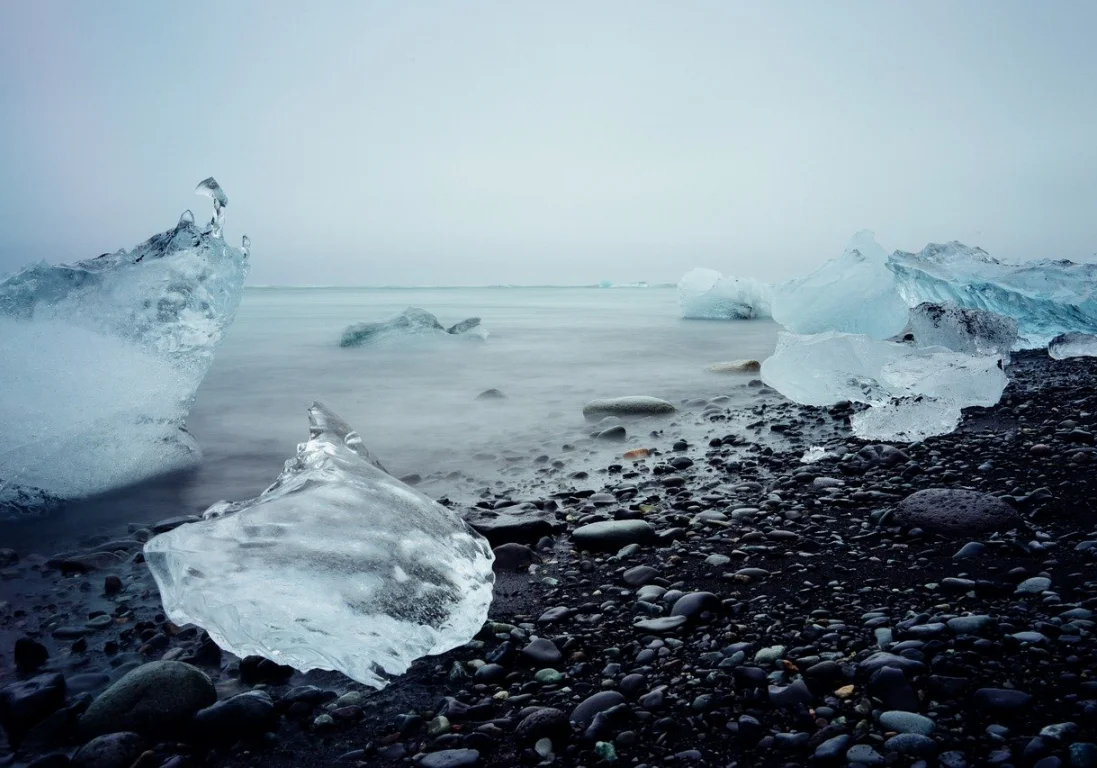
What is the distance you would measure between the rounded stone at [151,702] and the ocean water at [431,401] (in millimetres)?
1770

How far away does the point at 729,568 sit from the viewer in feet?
7.80

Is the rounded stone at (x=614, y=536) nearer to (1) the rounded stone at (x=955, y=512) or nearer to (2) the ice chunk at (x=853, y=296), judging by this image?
(1) the rounded stone at (x=955, y=512)

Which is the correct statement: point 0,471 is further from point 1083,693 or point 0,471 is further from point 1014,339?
point 1014,339

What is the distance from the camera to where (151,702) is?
172 cm

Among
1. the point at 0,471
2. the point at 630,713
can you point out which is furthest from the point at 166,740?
the point at 0,471

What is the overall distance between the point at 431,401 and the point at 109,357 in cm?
327

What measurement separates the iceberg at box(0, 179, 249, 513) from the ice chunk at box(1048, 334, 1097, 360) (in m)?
8.05

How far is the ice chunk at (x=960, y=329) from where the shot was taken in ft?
23.0

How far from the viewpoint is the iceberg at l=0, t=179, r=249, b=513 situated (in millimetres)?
3523

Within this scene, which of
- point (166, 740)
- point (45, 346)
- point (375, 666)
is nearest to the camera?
point (166, 740)

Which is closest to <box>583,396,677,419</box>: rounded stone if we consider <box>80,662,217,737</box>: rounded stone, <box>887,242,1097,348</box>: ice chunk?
<box>80,662,217,737</box>: rounded stone

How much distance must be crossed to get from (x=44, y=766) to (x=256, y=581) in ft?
1.95

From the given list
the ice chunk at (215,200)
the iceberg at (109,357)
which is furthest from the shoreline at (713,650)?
the ice chunk at (215,200)

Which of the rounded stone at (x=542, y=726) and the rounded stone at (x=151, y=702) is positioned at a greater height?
the rounded stone at (x=542, y=726)
